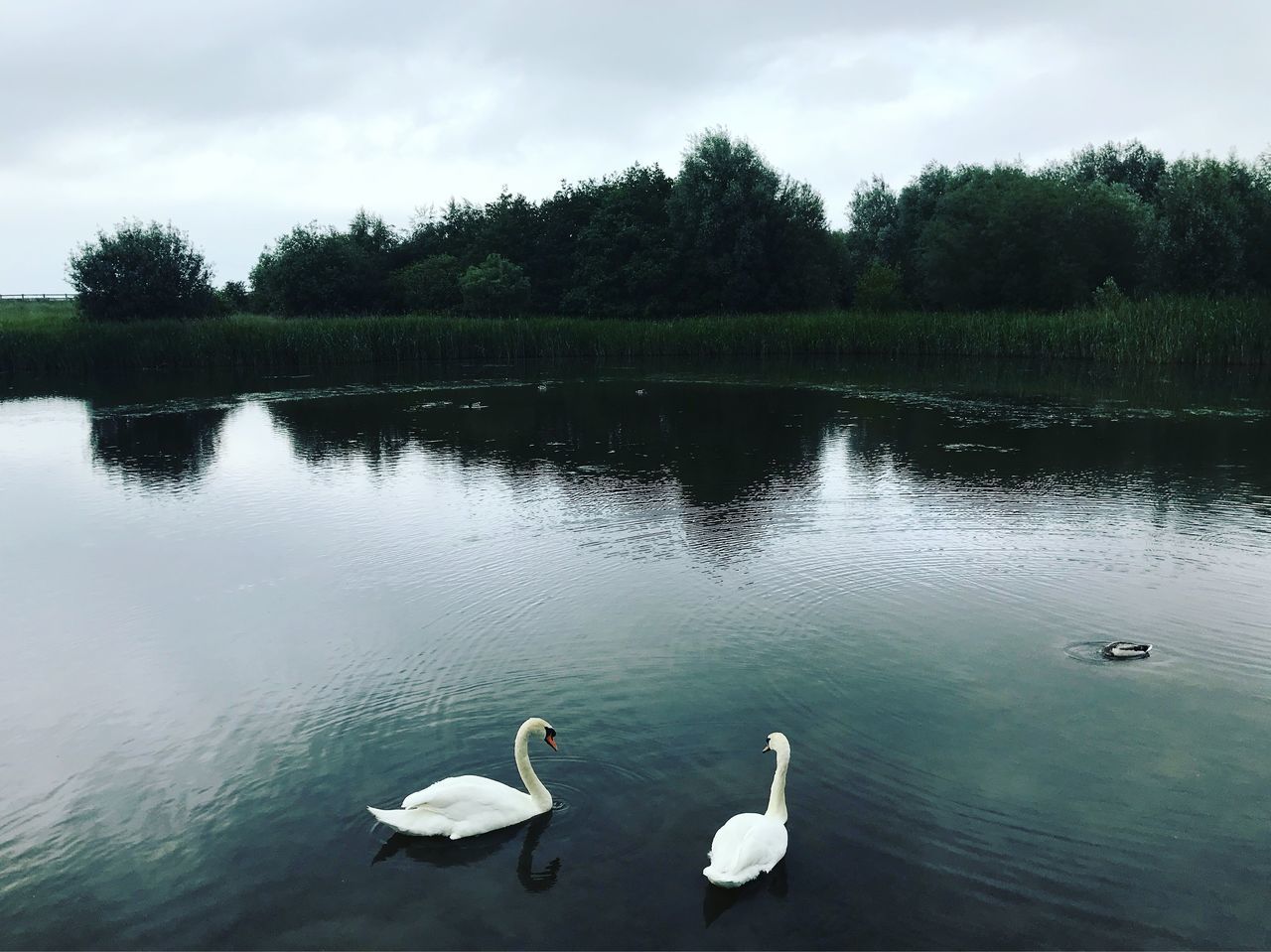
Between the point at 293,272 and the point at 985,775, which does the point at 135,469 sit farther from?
the point at 293,272

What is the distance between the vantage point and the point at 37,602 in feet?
35.4

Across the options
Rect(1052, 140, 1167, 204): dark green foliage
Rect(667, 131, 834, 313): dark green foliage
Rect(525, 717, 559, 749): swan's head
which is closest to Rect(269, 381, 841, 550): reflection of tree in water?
Rect(525, 717, 559, 749): swan's head

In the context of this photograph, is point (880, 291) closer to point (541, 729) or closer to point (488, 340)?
point (488, 340)

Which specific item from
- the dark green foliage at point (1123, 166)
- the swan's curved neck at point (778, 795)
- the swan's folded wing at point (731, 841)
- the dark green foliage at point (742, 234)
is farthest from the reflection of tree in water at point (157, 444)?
the dark green foliage at point (1123, 166)

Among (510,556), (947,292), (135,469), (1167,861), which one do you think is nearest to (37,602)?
(510,556)

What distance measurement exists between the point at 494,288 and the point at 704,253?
12.7 m

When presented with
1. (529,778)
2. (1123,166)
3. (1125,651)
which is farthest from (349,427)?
(1123,166)

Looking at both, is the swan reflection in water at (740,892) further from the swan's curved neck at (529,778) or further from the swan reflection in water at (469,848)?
the swan's curved neck at (529,778)

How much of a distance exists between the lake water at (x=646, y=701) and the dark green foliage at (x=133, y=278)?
37337mm

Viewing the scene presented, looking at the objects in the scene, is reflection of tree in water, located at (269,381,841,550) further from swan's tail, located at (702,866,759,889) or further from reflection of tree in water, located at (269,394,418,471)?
swan's tail, located at (702,866,759,889)

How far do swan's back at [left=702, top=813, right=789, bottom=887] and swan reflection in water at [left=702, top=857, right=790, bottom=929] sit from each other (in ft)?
0.21

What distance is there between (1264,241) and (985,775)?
46.0m

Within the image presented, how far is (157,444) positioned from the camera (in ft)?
72.5

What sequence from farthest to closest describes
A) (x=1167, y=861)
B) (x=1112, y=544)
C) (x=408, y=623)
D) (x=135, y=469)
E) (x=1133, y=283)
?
(x=1133, y=283) → (x=135, y=469) → (x=1112, y=544) → (x=408, y=623) → (x=1167, y=861)
